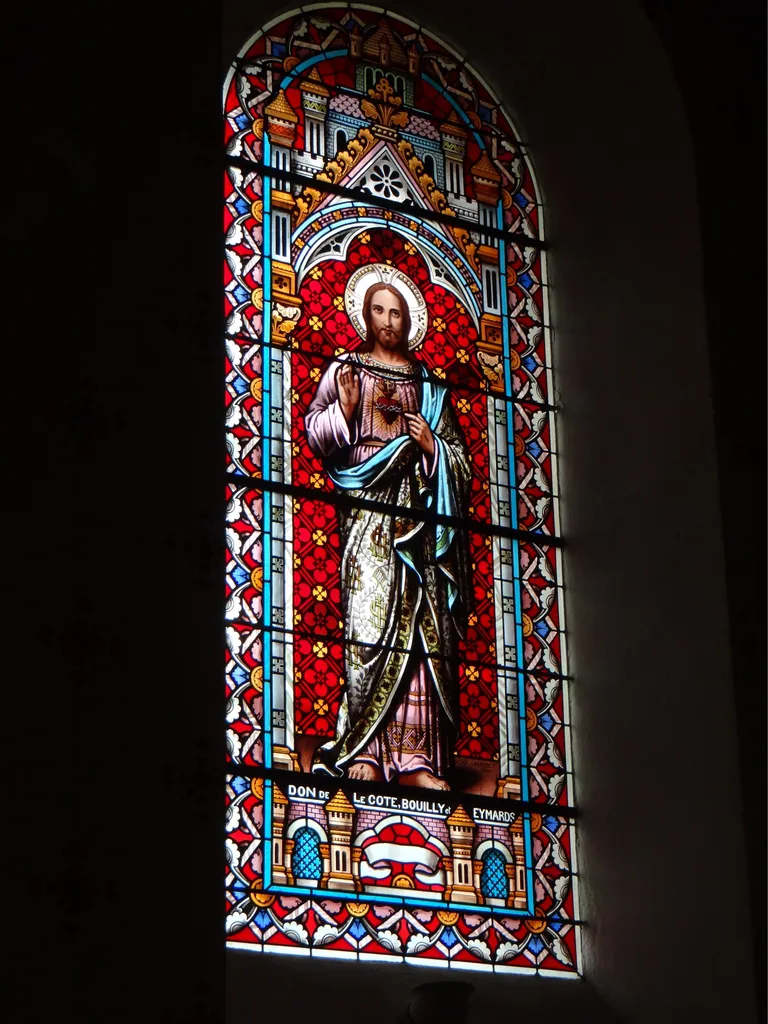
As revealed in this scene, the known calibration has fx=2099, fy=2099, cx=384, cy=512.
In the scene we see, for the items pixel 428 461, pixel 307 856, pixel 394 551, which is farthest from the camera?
pixel 428 461

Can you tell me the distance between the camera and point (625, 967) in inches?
260

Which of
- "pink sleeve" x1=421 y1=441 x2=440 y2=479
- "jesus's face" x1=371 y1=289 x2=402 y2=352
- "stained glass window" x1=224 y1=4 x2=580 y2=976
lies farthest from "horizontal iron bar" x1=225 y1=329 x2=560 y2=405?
"pink sleeve" x1=421 y1=441 x2=440 y2=479

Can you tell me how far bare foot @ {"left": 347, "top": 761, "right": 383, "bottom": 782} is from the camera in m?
6.59

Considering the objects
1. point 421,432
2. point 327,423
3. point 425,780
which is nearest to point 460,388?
point 421,432

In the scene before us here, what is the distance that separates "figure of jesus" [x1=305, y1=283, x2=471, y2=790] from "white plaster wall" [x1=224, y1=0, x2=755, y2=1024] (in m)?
0.49

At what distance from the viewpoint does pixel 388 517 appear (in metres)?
7.08

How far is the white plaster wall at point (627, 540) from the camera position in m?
6.39

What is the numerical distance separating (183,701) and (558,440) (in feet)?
8.26

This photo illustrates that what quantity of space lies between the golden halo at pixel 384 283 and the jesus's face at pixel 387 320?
0.14 ft

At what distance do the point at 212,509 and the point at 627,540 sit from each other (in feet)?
6.34

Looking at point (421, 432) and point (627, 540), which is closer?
point (627, 540)

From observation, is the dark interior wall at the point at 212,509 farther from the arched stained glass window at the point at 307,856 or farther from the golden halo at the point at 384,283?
the golden halo at the point at 384,283

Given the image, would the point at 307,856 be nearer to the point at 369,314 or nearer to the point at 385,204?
the point at 369,314

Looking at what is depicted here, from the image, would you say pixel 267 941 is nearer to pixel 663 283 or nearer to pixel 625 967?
pixel 625 967
